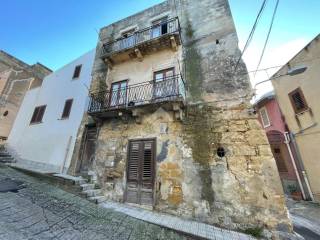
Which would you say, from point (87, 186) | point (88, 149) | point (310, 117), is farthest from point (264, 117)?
point (87, 186)

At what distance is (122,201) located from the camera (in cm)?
576

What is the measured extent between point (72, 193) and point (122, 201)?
1835 millimetres

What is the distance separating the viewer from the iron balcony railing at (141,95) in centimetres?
615

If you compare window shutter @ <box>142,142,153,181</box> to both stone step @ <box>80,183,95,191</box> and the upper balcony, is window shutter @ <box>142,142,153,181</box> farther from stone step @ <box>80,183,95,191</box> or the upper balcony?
the upper balcony

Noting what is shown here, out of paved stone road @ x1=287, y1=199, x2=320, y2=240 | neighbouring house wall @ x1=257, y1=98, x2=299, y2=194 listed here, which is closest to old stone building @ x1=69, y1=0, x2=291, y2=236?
paved stone road @ x1=287, y1=199, x2=320, y2=240

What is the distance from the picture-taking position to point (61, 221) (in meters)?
3.85

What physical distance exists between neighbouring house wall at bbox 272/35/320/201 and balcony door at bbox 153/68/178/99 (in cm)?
804

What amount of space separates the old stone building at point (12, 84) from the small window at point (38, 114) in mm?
2818

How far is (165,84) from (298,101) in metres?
8.65

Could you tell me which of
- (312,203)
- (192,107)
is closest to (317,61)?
(312,203)

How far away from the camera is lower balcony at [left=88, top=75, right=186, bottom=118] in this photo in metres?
5.97

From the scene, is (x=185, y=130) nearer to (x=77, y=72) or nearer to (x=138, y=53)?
(x=138, y=53)

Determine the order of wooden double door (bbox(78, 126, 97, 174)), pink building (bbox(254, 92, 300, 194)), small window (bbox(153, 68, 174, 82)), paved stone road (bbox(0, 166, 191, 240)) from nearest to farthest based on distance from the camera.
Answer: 1. paved stone road (bbox(0, 166, 191, 240))
2. small window (bbox(153, 68, 174, 82))
3. wooden double door (bbox(78, 126, 97, 174))
4. pink building (bbox(254, 92, 300, 194))

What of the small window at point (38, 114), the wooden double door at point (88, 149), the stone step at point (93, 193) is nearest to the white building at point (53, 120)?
the small window at point (38, 114)
